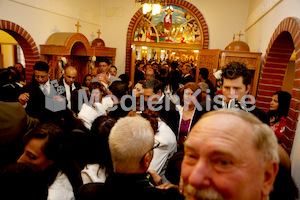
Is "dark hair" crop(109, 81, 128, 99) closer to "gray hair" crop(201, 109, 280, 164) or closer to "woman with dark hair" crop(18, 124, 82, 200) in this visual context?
"woman with dark hair" crop(18, 124, 82, 200)

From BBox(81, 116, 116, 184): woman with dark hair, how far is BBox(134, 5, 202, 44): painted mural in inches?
292

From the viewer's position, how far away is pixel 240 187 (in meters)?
0.77

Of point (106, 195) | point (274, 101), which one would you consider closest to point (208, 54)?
point (274, 101)

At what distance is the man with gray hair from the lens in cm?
77

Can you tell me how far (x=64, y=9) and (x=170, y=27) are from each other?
13.1ft

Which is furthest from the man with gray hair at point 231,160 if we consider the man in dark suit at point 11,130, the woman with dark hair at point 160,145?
the man in dark suit at point 11,130

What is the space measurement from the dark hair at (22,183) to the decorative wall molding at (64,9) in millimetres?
5377

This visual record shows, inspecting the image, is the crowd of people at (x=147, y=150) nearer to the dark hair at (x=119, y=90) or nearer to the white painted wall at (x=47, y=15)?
the dark hair at (x=119, y=90)

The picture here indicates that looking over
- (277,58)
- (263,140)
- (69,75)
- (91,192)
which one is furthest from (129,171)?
(277,58)

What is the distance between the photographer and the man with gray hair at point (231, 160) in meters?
0.77

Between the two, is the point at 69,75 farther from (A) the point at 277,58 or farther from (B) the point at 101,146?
(A) the point at 277,58

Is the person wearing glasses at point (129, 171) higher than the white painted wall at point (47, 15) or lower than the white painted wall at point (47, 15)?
lower

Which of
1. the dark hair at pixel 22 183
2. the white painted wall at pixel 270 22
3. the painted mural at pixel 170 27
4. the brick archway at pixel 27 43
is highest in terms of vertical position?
the painted mural at pixel 170 27

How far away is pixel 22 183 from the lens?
98cm
